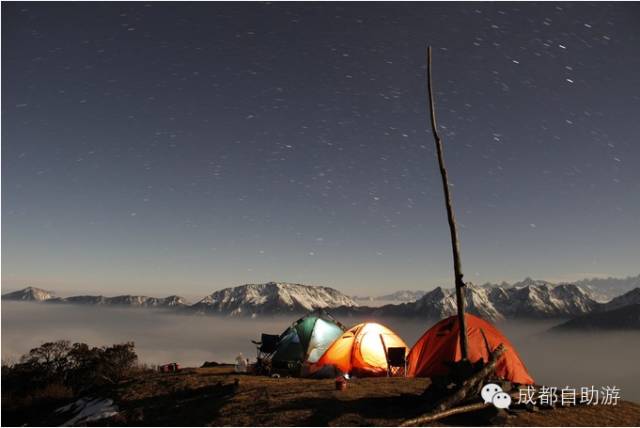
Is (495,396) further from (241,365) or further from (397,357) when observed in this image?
(241,365)

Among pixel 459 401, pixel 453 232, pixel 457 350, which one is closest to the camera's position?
pixel 459 401

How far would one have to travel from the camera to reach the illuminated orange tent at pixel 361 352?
22.5 metres

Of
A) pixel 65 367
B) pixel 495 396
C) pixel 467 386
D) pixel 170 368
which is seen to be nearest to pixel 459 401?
pixel 467 386

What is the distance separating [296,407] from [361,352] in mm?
9188

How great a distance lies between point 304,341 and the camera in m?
27.1

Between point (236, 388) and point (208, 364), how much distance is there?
1455cm

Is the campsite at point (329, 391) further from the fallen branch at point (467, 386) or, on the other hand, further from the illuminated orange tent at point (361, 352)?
the fallen branch at point (467, 386)

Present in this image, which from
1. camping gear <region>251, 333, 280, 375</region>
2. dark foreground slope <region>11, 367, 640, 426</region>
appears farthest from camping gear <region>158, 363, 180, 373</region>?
dark foreground slope <region>11, 367, 640, 426</region>

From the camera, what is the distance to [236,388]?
18328 millimetres

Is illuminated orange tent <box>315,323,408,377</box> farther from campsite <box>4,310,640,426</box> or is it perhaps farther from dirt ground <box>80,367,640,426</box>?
dirt ground <box>80,367,640,426</box>

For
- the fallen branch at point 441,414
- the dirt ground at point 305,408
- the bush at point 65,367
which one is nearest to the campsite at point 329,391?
the dirt ground at point 305,408

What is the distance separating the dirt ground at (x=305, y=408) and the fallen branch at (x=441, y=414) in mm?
183

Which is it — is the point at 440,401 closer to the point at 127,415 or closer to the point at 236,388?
the point at 236,388

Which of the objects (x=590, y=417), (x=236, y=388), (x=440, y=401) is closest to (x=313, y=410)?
(x=440, y=401)
